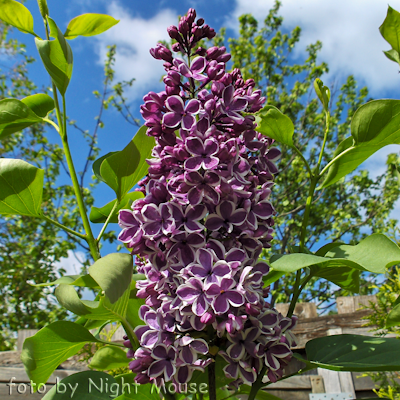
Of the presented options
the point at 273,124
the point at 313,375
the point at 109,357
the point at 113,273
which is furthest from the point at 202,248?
the point at 313,375

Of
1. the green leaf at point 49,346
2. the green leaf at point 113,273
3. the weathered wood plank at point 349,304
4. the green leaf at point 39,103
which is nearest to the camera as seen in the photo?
the green leaf at point 113,273

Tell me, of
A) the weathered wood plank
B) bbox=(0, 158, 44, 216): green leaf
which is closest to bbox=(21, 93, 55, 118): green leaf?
bbox=(0, 158, 44, 216): green leaf

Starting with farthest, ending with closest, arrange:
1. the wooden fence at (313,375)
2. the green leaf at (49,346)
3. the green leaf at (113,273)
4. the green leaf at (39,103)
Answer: the wooden fence at (313,375) < the green leaf at (39,103) < the green leaf at (49,346) < the green leaf at (113,273)

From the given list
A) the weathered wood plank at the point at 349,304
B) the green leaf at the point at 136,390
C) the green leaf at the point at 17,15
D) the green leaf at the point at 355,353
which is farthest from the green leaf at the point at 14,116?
the weathered wood plank at the point at 349,304

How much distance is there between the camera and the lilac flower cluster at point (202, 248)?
49 centimetres

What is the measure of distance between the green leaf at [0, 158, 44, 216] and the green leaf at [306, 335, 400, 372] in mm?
529

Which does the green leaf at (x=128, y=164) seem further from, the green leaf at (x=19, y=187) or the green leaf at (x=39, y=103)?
the green leaf at (x=39, y=103)

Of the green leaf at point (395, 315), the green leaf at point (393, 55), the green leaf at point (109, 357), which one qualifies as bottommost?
the green leaf at point (109, 357)

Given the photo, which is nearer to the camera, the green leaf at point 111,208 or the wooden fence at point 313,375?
the green leaf at point 111,208

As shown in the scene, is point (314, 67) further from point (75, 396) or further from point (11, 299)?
point (75, 396)

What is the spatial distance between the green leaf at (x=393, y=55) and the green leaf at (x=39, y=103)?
2.24ft

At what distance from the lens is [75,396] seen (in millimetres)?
560

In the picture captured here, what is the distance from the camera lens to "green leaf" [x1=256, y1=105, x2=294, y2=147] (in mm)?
632

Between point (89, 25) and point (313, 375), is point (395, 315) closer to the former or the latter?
point (89, 25)
